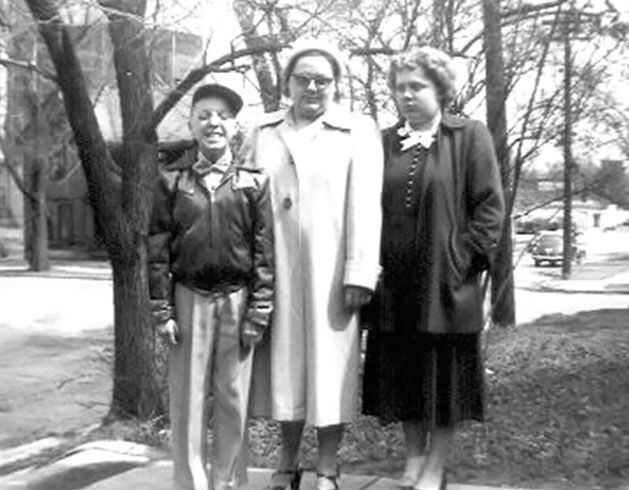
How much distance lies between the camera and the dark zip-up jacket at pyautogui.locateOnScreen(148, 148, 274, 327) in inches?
183

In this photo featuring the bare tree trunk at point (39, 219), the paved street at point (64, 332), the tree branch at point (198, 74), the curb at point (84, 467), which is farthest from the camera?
the bare tree trunk at point (39, 219)

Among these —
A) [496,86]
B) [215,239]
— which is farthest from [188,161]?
[496,86]

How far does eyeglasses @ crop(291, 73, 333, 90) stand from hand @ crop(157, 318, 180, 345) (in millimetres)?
1117

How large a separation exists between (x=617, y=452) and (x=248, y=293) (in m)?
2.43

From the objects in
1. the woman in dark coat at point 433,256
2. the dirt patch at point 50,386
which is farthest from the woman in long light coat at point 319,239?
the dirt patch at point 50,386

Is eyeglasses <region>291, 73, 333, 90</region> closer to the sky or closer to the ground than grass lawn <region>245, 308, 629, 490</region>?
closer to the sky

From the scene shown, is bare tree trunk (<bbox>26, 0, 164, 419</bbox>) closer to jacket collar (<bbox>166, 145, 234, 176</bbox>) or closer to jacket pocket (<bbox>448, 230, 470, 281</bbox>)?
jacket collar (<bbox>166, 145, 234, 176</bbox>)

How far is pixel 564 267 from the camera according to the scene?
129 ft

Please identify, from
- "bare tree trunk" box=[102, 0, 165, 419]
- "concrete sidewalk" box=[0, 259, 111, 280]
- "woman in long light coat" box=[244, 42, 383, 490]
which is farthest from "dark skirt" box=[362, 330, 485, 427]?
"concrete sidewalk" box=[0, 259, 111, 280]

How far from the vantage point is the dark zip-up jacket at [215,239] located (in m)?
4.65

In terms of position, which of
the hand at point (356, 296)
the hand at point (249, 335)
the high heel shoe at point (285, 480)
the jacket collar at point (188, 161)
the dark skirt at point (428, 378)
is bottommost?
the high heel shoe at point (285, 480)

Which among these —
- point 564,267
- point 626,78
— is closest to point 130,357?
point 626,78

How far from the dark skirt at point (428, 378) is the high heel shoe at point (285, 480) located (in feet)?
1.52

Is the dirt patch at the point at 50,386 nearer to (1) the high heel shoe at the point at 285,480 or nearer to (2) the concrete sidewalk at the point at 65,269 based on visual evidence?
(1) the high heel shoe at the point at 285,480
